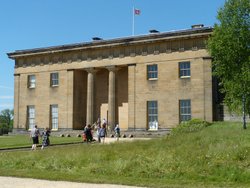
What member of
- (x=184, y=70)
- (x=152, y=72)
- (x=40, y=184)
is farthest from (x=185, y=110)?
(x=40, y=184)

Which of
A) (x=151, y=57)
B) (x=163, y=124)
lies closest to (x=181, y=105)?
(x=163, y=124)

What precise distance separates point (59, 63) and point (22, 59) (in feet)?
21.0

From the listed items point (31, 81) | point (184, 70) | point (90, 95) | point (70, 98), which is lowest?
point (70, 98)

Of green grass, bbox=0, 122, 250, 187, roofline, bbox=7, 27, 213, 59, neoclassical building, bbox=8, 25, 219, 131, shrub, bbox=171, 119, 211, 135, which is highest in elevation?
roofline, bbox=7, 27, 213, 59

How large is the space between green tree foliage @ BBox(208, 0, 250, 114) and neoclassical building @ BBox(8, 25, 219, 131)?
458 inches

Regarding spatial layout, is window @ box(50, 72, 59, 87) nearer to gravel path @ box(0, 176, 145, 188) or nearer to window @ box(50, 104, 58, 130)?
window @ box(50, 104, 58, 130)

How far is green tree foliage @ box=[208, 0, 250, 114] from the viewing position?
2917 centimetres

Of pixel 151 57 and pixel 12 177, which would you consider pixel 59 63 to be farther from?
pixel 12 177

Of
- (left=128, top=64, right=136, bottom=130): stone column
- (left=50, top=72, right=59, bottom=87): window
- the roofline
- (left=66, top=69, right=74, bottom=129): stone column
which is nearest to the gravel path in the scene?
the roofline

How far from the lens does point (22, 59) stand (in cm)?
5606

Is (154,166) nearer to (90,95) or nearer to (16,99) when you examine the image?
(90,95)

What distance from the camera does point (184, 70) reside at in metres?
44.4

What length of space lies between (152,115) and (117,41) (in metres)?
9.25

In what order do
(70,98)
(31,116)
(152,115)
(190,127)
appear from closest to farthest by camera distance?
A: (190,127), (152,115), (70,98), (31,116)
